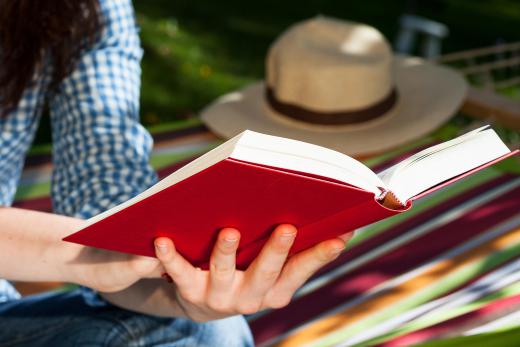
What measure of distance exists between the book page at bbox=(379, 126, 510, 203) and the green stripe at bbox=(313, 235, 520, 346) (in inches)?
24.3

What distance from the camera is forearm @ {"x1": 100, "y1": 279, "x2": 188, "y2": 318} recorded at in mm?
1077

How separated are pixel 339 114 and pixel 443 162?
1.50 meters

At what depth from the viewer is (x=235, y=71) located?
3.66 meters

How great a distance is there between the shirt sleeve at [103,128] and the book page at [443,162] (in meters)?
0.48

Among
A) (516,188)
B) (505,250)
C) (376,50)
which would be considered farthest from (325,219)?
(376,50)

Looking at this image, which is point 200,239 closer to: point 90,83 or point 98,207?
point 98,207

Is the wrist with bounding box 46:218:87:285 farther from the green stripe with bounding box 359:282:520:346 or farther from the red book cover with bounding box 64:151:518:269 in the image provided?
the green stripe with bounding box 359:282:520:346

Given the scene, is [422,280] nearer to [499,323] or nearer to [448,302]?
[448,302]

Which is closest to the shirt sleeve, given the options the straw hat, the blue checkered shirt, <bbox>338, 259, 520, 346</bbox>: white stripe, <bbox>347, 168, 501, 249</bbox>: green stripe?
the blue checkered shirt

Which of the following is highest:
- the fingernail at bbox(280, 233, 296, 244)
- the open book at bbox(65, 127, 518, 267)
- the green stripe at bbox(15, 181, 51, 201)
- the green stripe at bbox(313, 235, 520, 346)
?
the open book at bbox(65, 127, 518, 267)

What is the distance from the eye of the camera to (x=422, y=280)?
158cm

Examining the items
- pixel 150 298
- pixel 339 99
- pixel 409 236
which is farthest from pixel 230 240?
pixel 339 99

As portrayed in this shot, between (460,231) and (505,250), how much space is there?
0.15 m

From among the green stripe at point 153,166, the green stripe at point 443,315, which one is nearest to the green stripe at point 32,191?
the green stripe at point 153,166
